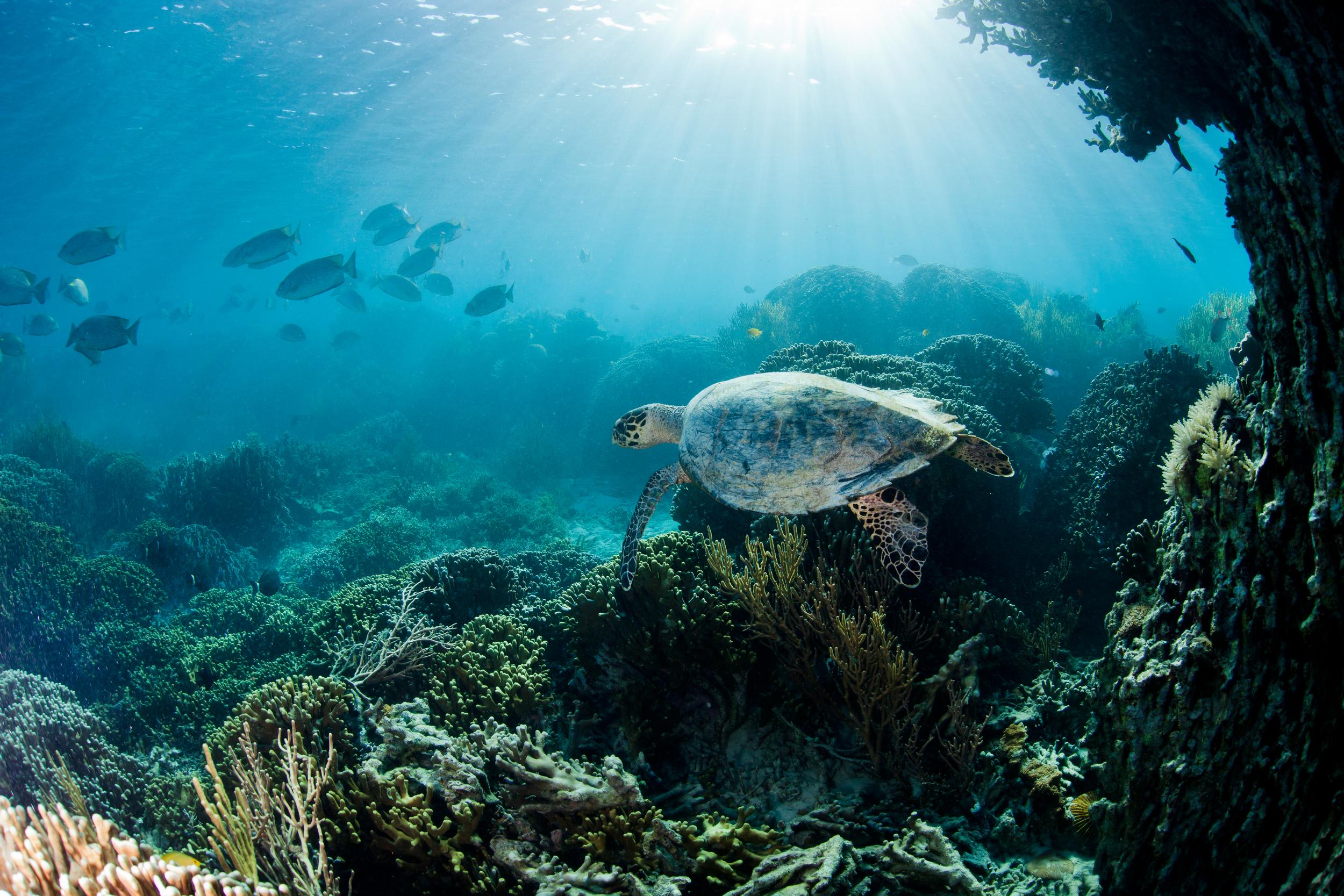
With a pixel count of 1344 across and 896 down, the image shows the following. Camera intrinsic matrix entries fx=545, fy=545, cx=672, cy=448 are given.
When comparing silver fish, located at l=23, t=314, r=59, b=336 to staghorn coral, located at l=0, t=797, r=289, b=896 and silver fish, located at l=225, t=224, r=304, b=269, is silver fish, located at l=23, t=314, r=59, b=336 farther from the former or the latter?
staghorn coral, located at l=0, t=797, r=289, b=896

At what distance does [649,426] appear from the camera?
519cm

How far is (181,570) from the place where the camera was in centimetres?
902

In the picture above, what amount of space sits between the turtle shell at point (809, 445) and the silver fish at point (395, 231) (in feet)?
39.1

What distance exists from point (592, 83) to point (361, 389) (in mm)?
17896

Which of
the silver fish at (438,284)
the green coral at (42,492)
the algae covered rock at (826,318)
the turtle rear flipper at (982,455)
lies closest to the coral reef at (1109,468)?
the turtle rear flipper at (982,455)

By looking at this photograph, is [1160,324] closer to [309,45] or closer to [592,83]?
[592,83]

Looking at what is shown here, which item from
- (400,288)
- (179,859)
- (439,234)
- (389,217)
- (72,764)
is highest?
(389,217)

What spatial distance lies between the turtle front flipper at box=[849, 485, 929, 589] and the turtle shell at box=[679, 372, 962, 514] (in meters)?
0.20

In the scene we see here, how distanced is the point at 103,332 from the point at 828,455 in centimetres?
1220

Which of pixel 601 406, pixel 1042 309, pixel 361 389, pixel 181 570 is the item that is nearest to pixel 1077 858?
pixel 181 570

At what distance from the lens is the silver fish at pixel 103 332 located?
9141mm

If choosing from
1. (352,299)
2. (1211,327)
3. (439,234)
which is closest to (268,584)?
(439,234)

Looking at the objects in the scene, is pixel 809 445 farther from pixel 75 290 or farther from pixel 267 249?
pixel 75 290

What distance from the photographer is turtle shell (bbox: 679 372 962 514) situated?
369 centimetres
